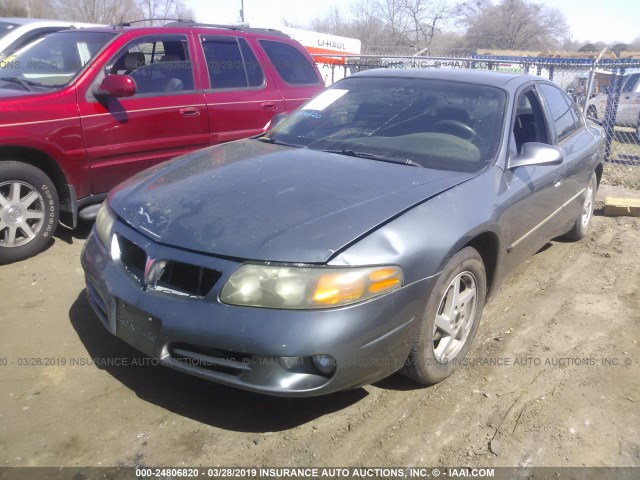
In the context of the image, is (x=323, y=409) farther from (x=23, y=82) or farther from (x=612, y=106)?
(x=612, y=106)

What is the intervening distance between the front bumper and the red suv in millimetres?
2313

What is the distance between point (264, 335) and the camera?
228 centimetres

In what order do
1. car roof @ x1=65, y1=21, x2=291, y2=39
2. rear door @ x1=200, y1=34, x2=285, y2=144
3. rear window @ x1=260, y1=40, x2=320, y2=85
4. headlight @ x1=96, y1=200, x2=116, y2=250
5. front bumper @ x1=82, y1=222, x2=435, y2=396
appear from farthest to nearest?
rear window @ x1=260, y1=40, x2=320, y2=85 < rear door @ x1=200, y1=34, x2=285, y2=144 < car roof @ x1=65, y1=21, x2=291, y2=39 < headlight @ x1=96, y1=200, x2=116, y2=250 < front bumper @ x1=82, y1=222, x2=435, y2=396

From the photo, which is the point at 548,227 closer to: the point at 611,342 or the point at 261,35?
the point at 611,342

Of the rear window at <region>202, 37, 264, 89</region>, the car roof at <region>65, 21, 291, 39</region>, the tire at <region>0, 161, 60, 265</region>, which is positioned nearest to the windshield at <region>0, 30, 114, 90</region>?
the car roof at <region>65, 21, 291, 39</region>

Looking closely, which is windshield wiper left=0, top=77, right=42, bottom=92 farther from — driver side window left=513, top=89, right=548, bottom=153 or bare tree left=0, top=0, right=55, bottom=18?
bare tree left=0, top=0, right=55, bottom=18

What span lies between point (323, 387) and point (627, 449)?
4.85ft

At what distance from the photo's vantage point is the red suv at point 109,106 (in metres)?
4.34

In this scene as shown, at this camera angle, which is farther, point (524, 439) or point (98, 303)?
point (98, 303)

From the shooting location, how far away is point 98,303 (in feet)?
9.48

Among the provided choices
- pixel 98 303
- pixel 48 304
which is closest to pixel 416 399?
pixel 98 303

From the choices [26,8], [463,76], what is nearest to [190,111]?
[463,76]

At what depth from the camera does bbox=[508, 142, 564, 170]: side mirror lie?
3385mm

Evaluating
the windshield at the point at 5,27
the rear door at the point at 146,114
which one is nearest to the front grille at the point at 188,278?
the rear door at the point at 146,114
